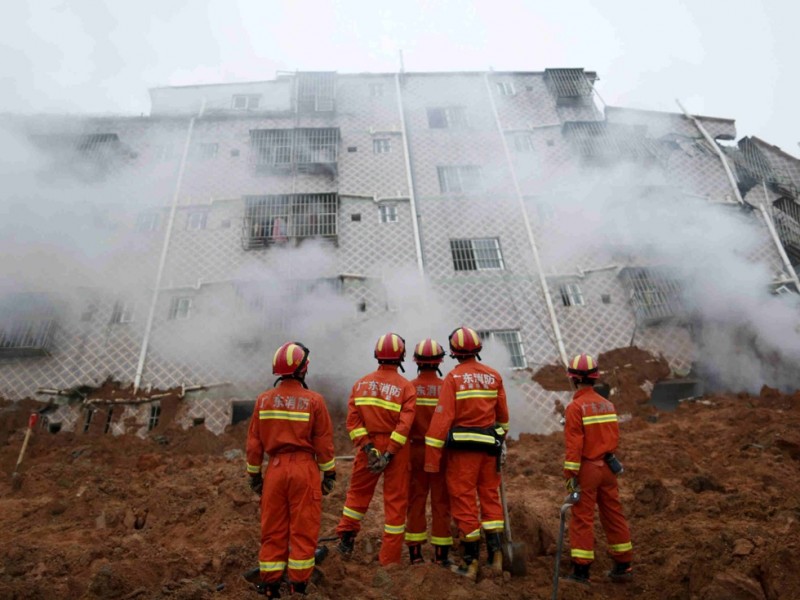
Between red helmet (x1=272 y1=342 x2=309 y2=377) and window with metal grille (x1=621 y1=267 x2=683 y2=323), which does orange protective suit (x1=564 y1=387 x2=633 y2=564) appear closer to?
red helmet (x1=272 y1=342 x2=309 y2=377)

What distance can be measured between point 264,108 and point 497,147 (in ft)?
26.2

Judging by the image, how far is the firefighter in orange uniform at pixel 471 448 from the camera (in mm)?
4195

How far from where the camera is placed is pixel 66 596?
3.41 metres

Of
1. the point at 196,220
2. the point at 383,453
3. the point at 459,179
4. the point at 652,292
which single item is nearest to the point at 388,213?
the point at 459,179

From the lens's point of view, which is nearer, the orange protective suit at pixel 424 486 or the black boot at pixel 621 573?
the black boot at pixel 621 573

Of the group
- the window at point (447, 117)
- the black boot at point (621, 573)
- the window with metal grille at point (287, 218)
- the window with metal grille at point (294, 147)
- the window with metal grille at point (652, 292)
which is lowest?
the black boot at point (621, 573)

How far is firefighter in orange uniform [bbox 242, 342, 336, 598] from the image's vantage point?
3844mm

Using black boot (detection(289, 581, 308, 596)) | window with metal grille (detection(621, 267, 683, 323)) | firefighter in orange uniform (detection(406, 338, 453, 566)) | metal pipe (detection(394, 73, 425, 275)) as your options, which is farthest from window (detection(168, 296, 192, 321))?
window with metal grille (detection(621, 267, 683, 323))

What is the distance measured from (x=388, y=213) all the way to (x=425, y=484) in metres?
10.2

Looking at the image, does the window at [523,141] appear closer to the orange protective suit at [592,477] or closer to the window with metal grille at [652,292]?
the window with metal grille at [652,292]

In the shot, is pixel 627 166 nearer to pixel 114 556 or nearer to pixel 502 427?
pixel 502 427

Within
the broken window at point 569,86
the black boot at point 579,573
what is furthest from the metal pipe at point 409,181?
the black boot at point 579,573

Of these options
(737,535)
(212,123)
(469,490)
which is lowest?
(737,535)

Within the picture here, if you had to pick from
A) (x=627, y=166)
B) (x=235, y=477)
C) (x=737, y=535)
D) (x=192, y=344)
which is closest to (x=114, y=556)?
(x=235, y=477)
